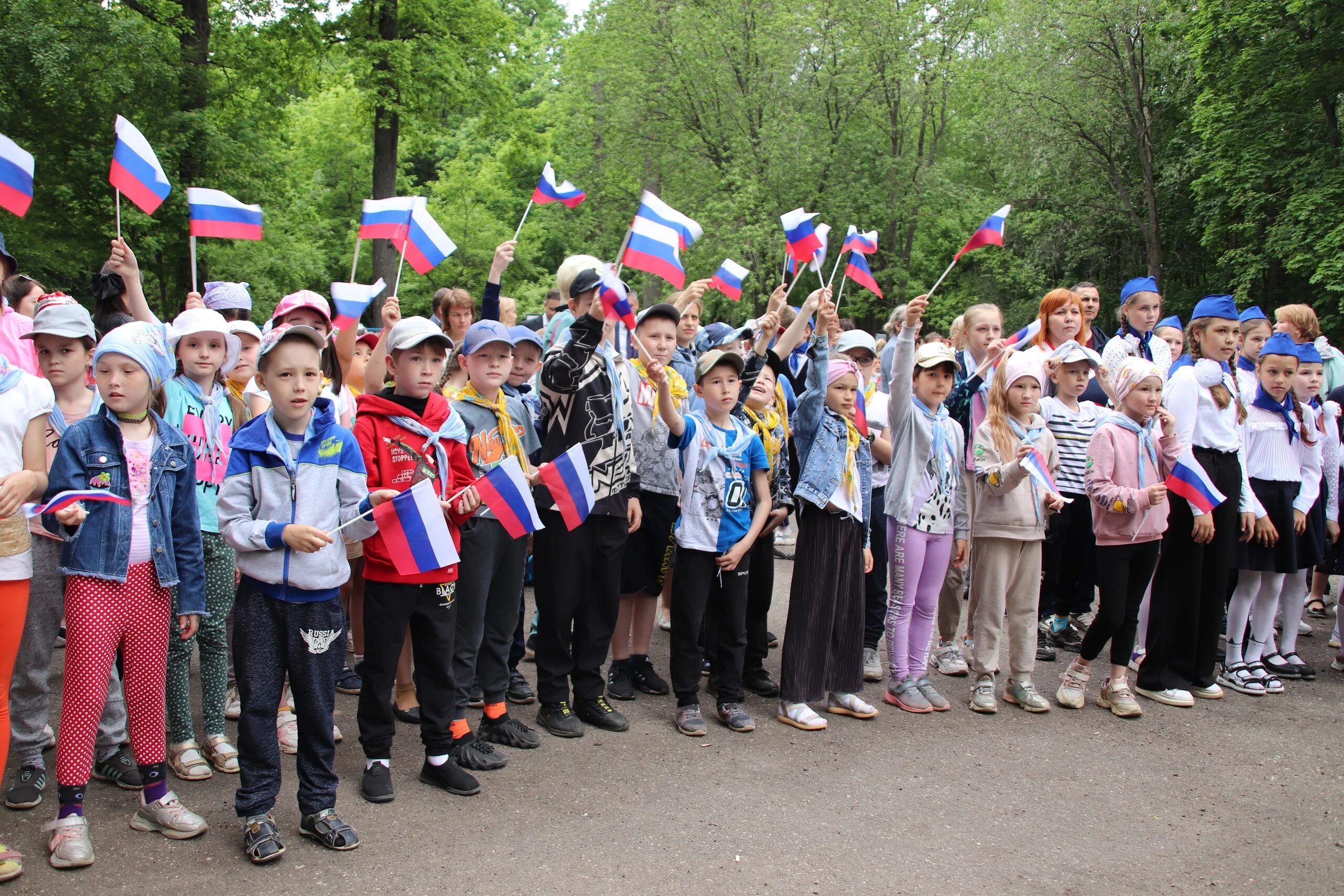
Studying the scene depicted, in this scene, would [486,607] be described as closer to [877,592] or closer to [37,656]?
[37,656]

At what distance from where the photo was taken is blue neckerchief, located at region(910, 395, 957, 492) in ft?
19.9

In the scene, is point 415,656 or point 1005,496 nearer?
point 415,656

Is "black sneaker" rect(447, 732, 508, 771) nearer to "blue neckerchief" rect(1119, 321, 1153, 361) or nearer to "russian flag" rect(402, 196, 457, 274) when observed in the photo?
"russian flag" rect(402, 196, 457, 274)

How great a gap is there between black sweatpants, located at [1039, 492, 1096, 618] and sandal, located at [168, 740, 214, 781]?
218 inches

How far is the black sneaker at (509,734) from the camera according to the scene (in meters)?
5.12

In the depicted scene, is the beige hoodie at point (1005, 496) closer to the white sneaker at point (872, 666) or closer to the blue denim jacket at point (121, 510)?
the white sneaker at point (872, 666)

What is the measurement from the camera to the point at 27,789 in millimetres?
4121

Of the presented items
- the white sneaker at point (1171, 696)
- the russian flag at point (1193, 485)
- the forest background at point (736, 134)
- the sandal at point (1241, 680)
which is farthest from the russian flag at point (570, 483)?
the forest background at point (736, 134)

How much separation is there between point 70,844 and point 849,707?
3820mm

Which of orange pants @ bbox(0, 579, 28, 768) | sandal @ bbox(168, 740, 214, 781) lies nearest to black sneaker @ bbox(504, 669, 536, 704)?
sandal @ bbox(168, 740, 214, 781)

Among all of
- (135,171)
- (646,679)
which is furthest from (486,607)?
(135,171)

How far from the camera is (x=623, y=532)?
544 centimetres

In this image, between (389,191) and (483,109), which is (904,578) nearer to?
(389,191)

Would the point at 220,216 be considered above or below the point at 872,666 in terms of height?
above
